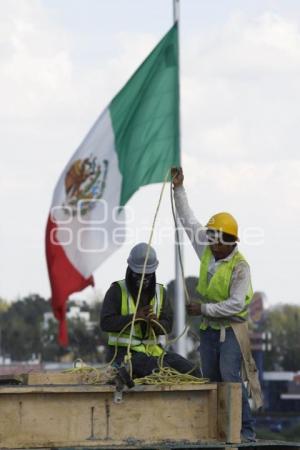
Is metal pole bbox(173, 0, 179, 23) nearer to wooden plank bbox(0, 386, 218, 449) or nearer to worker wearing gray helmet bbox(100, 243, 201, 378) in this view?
worker wearing gray helmet bbox(100, 243, 201, 378)

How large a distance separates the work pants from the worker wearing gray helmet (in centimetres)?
45

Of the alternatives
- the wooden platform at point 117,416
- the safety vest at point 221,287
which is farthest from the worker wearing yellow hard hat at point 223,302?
the wooden platform at point 117,416

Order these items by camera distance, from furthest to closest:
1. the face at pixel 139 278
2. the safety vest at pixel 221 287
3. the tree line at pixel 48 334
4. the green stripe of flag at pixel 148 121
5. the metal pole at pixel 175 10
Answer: the tree line at pixel 48 334 → the metal pole at pixel 175 10 → the green stripe of flag at pixel 148 121 → the safety vest at pixel 221 287 → the face at pixel 139 278

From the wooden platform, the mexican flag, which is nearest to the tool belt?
the wooden platform

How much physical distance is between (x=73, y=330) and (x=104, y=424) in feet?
352

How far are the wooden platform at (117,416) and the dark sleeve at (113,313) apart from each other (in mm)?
1342

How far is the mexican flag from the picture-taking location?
80.8ft

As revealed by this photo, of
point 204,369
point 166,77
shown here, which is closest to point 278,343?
point 166,77

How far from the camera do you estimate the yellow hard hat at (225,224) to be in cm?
1145

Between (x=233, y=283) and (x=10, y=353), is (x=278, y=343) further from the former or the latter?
(x=233, y=283)

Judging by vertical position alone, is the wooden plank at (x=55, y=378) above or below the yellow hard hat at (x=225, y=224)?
below

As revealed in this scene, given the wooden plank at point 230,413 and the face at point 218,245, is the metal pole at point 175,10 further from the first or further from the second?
the wooden plank at point 230,413

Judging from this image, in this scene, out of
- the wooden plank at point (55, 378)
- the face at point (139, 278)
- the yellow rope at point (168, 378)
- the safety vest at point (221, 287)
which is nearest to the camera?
the yellow rope at point (168, 378)

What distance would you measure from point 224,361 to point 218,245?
0.95 metres
